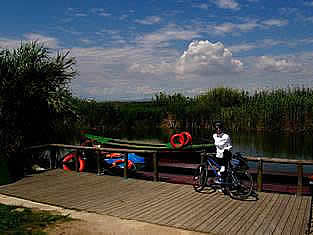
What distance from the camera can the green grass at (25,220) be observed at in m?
5.19

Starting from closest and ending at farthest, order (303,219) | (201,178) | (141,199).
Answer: (303,219) → (141,199) → (201,178)

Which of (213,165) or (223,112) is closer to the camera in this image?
(213,165)

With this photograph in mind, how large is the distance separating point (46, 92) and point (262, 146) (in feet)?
44.6

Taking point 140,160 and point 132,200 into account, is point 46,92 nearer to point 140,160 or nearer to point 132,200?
point 140,160

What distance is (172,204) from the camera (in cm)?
638

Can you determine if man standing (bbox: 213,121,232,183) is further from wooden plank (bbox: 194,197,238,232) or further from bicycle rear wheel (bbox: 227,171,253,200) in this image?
wooden plank (bbox: 194,197,238,232)

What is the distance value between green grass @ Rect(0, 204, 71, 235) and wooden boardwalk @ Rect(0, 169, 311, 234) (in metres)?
0.61

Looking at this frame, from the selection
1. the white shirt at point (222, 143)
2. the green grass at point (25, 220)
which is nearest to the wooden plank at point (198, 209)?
the white shirt at point (222, 143)

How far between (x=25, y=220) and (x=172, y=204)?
2.50 meters

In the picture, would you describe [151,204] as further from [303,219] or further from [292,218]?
[303,219]

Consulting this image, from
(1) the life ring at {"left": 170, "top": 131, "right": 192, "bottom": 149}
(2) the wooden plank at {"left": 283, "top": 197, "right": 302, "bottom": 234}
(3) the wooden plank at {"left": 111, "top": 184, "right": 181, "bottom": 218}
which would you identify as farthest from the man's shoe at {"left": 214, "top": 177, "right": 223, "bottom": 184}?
(1) the life ring at {"left": 170, "top": 131, "right": 192, "bottom": 149}

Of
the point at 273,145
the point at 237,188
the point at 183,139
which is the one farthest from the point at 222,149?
the point at 273,145

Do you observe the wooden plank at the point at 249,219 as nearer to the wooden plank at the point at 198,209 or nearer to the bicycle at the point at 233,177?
the bicycle at the point at 233,177

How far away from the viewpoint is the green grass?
5.19m
